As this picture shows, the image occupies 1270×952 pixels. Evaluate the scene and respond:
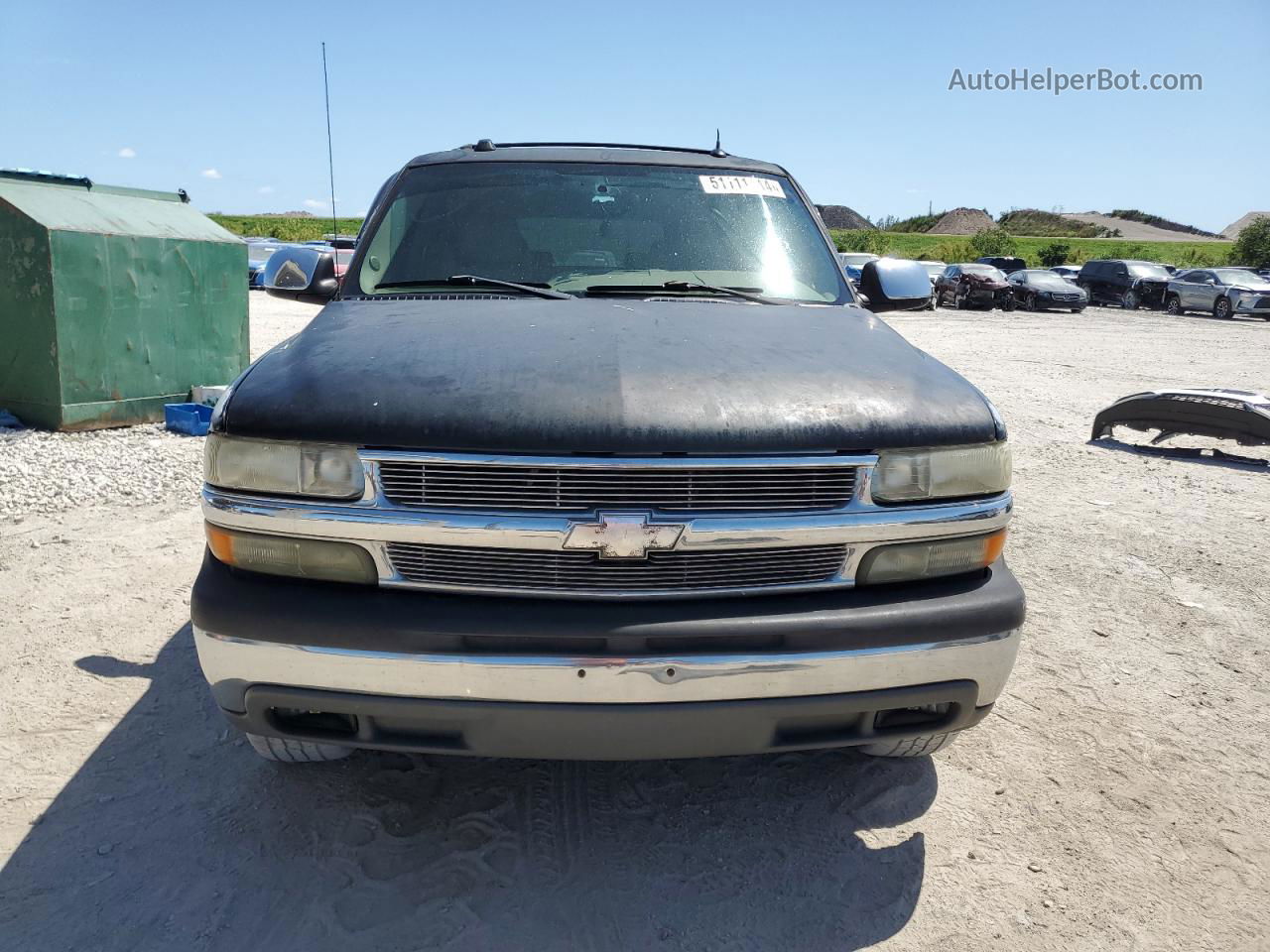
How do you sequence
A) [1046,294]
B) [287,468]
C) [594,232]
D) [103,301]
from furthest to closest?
[1046,294]
[103,301]
[594,232]
[287,468]

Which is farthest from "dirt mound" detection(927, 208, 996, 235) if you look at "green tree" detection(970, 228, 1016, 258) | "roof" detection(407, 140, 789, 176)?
"roof" detection(407, 140, 789, 176)

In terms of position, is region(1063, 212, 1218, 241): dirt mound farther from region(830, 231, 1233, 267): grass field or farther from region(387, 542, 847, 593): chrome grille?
region(387, 542, 847, 593): chrome grille

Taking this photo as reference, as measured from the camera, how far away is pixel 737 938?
2219 mm

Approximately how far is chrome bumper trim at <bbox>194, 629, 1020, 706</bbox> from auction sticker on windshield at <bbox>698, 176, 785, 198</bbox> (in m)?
2.09

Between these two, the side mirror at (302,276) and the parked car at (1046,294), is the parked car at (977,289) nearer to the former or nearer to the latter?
the parked car at (1046,294)

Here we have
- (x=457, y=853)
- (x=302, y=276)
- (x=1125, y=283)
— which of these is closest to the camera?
(x=457, y=853)

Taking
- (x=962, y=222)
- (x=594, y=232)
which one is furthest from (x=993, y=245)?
(x=594, y=232)

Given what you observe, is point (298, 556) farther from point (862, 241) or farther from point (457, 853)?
point (862, 241)

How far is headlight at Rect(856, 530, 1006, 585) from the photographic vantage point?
232 cm

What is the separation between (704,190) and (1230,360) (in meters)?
15.2

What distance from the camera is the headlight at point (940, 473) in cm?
229

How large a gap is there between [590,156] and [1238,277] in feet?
99.3

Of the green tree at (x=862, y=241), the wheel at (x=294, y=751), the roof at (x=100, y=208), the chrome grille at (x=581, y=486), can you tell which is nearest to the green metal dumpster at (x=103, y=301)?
the roof at (x=100, y=208)

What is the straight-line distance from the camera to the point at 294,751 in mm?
2627
